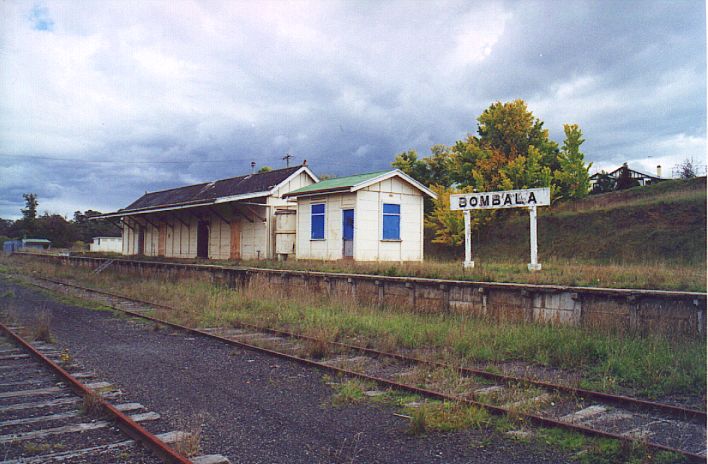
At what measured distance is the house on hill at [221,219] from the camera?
910 inches

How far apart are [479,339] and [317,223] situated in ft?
41.6

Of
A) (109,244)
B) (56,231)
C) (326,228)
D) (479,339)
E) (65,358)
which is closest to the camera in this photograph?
(65,358)

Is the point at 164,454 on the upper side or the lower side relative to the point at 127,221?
lower

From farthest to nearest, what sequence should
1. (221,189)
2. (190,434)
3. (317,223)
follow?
(221,189)
(317,223)
(190,434)

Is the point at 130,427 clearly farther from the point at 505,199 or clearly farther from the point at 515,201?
the point at 505,199

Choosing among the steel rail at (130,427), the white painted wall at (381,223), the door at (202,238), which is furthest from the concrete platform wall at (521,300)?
the door at (202,238)

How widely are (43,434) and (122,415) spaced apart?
2.14 ft

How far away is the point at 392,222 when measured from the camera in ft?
66.4

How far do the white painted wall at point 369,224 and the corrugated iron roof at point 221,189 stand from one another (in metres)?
3.91

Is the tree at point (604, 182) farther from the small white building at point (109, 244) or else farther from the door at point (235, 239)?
the small white building at point (109, 244)

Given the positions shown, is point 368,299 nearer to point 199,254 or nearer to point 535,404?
point 535,404

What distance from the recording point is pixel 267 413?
215 inches

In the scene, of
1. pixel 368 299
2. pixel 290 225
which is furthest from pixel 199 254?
pixel 368 299

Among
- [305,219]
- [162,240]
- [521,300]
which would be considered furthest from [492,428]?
[162,240]
